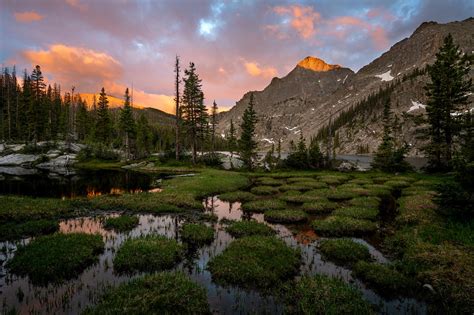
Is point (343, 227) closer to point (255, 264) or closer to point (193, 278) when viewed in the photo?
point (255, 264)

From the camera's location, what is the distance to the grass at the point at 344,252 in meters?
12.2

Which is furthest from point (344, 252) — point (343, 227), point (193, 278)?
point (193, 278)

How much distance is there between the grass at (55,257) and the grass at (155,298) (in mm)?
3148

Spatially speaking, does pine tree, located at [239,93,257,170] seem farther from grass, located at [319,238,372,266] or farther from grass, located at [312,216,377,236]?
grass, located at [319,238,372,266]

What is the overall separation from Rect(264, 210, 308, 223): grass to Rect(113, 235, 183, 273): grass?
877 centimetres

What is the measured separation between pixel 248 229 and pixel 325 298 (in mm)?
8240

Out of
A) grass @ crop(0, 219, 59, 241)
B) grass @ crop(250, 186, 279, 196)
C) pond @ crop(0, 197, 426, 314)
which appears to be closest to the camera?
pond @ crop(0, 197, 426, 314)

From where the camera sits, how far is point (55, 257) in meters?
10.9

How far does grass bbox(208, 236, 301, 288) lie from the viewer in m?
10.0

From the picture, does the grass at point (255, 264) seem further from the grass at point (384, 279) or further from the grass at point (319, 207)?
the grass at point (319, 207)

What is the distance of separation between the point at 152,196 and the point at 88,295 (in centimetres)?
1652

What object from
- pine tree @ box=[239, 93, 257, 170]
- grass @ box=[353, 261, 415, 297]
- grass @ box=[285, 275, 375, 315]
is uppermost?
pine tree @ box=[239, 93, 257, 170]

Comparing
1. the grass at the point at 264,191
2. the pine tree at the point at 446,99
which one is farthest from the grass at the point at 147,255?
the pine tree at the point at 446,99

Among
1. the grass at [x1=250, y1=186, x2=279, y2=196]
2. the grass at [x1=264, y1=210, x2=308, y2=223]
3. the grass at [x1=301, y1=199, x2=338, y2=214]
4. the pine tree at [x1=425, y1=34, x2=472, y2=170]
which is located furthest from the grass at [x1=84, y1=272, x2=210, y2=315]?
the pine tree at [x1=425, y1=34, x2=472, y2=170]
